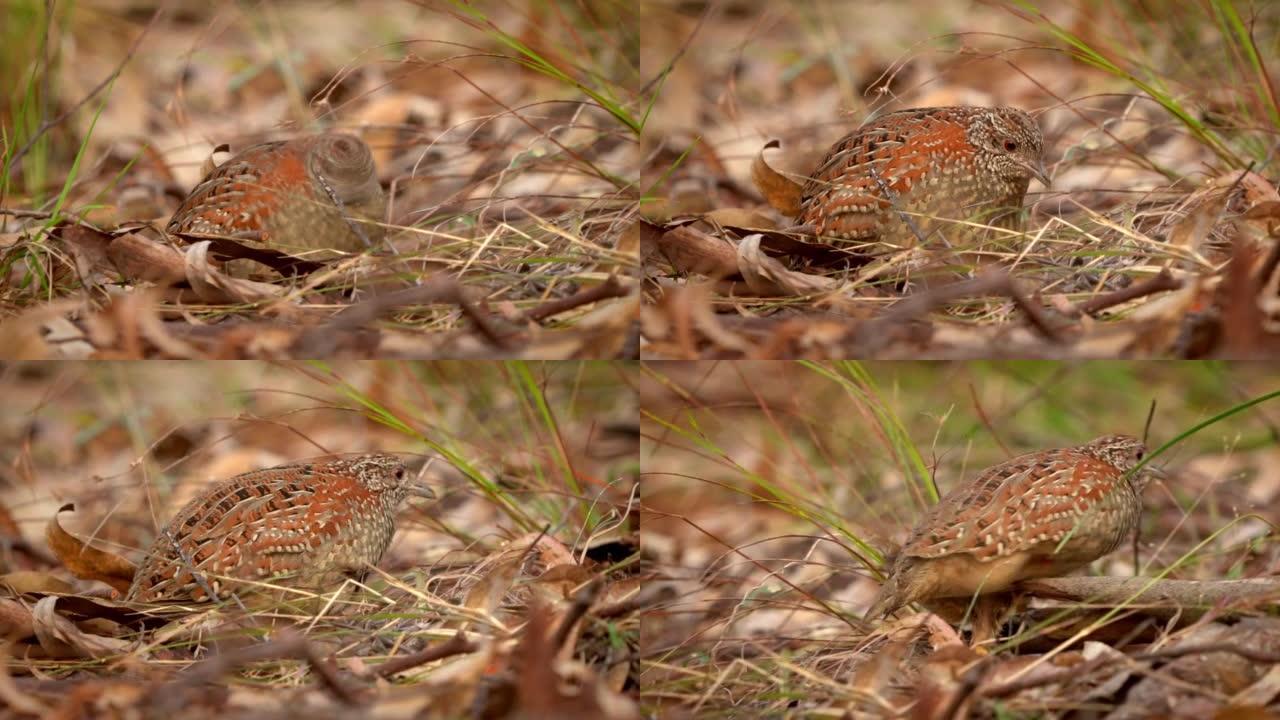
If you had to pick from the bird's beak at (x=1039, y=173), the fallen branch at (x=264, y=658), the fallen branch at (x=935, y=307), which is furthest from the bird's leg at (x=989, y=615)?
the fallen branch at (x=264, y=658)

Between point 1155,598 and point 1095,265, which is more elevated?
point 1095,265

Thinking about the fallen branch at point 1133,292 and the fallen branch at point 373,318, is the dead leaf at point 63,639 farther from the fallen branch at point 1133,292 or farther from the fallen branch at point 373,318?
the fallen branch at point 1133,292

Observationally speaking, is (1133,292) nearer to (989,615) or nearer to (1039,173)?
(1039,173)

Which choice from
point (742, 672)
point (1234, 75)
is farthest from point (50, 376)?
point (1234, 75)

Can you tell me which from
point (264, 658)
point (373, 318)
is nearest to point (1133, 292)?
point (373, 318)

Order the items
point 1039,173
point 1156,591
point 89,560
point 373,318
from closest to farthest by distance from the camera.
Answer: point 373,318 → point 1156,591 → point 1039,173 → point 89,560

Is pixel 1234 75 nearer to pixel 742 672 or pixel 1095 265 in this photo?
pixel 1095 265
